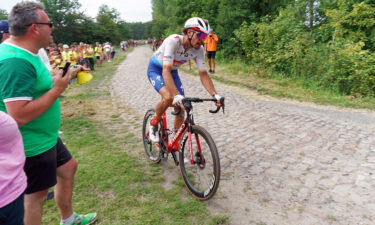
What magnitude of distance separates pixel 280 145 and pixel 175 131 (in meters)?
2.30

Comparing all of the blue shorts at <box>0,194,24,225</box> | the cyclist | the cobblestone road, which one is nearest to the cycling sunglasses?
the cyclist

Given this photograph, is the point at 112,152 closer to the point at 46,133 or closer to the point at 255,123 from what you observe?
the point at 46,133

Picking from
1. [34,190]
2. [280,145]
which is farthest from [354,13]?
[34,190]

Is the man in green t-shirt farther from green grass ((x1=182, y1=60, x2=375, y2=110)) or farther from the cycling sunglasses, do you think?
green grass ((x1=182, y1=60, x2=375, y2=110))

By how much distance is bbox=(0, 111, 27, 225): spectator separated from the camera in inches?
64.4

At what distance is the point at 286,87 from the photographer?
10938mm

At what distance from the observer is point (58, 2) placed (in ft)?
233

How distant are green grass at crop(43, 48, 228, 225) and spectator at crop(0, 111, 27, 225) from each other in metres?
1.69

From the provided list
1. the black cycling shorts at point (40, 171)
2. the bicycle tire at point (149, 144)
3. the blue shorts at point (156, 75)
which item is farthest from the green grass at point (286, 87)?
the black cycling shorts at point (40, 171)

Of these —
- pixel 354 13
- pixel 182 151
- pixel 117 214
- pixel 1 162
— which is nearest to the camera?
pixel 1 162

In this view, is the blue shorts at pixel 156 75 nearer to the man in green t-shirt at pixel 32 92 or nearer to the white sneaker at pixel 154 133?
the white sneaker at pixel 154 133

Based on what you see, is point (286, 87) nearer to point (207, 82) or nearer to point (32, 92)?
point (207, 82)

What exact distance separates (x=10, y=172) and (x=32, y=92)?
2.18 feet

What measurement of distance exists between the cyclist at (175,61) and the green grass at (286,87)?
5940mm
